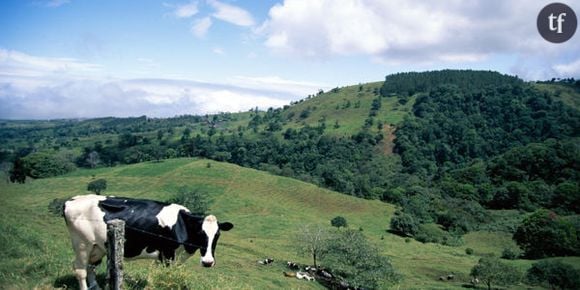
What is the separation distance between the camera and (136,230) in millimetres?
11219

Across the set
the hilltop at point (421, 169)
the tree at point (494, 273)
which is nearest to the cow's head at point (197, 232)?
the hilltop at point (421, 169)

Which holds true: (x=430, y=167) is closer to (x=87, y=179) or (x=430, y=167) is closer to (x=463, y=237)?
(x=463, y=237)

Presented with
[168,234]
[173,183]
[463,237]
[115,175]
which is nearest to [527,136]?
[463,237]

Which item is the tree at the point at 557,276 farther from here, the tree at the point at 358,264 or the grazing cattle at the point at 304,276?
the grazing cattle at the point at 304,276

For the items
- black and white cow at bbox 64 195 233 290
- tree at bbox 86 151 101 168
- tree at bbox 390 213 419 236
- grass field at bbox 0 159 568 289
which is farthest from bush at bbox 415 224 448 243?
tree at bbox 86 151 101 168

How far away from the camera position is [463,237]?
88.5 m

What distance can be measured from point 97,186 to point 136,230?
9591cm

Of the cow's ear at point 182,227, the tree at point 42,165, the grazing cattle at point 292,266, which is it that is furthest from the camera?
the tree at point 42,165

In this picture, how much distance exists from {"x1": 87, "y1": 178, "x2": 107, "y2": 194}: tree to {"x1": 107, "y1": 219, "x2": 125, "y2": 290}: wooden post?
95942 millimetres

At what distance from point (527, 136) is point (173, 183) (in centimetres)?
15034

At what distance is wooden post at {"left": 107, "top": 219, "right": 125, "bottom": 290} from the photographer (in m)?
9.29

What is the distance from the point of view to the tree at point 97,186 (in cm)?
9675

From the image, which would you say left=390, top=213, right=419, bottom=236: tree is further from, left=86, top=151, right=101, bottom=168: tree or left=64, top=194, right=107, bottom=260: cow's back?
left=86, top=151, right=101, bottom=168: tree

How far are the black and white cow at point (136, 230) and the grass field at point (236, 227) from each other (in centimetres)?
77
